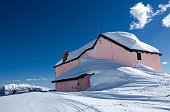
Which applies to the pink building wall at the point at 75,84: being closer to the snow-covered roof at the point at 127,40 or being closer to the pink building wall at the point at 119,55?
the pink building wall at the point at 119,55

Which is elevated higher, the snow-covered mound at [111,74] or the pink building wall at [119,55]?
the pink building wall at [119,55]

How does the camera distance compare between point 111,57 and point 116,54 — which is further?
point 111,57

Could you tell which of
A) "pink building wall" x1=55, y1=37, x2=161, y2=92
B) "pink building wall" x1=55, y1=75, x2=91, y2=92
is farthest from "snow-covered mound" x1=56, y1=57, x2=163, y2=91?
"pink building wall" x1=55, y1=37, x2=161, y2=92

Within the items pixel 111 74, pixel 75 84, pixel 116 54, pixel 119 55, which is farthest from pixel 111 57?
pixel 111 74

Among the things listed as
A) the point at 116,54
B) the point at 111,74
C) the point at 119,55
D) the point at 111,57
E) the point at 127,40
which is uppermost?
the point at 127,40

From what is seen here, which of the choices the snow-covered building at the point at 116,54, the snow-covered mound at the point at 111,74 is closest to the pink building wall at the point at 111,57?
the snow-covered building at the point at 116,54

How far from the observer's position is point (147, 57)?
1248 inches

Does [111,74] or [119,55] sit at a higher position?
[119,55]

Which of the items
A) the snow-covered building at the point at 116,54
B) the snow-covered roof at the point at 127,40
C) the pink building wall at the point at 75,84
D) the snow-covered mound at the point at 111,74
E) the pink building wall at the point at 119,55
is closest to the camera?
the snow-covered mound at the point at 111,74

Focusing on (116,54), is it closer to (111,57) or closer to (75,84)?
(111,57)

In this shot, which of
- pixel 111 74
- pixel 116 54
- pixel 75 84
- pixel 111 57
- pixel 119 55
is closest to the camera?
pixel 111 74

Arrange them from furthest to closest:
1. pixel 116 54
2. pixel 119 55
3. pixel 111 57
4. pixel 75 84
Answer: pixel 111 57 → pixel 116 54 → pixel 119 55 → pixel 75 84

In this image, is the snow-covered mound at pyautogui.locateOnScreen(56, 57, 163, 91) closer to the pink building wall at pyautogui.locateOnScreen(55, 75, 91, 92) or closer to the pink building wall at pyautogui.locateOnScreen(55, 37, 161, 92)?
the pink building wall at pyautogui.locateOnScreen(55, 75, 91, 92)

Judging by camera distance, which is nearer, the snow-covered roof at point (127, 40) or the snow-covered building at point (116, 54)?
the snow-covered building at point (116, 54)
